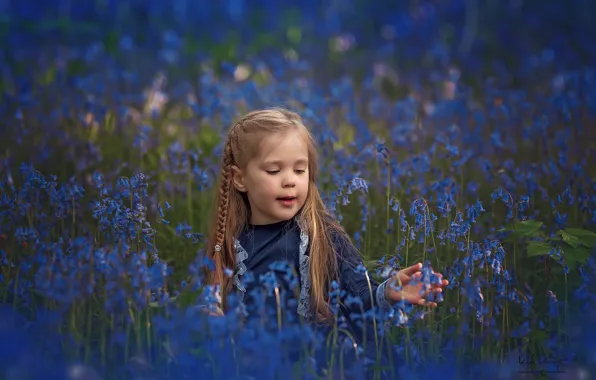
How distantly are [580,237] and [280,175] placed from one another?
3.81 feet

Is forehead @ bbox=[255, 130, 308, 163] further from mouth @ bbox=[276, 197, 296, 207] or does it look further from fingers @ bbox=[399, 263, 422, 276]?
fingers @ bbox=[399, 263, 422, 276]

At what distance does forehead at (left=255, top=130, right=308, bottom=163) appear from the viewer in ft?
10.6

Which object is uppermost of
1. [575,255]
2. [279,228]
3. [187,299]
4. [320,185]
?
[320,185]

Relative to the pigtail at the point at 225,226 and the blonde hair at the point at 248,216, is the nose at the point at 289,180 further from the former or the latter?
the pigtail at the point at 225,226

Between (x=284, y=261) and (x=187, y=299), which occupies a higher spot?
(x=284, y=261)

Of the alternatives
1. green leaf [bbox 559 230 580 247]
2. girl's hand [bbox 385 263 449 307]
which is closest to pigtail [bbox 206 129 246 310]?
girl's hand [bbox 385 263 449 307]

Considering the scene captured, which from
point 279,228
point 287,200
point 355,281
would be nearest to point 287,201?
point 287,200

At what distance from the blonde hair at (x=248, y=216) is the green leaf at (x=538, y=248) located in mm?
681

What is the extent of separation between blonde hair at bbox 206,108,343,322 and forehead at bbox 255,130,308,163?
0.07 ft

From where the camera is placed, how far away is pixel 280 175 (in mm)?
3223

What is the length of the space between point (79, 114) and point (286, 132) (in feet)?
9.15

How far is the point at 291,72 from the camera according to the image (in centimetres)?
812

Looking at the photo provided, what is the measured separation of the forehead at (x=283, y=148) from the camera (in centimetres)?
322

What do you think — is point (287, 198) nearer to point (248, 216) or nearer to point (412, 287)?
point (248, 216)
